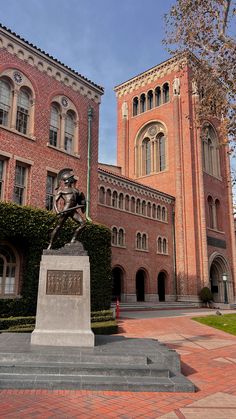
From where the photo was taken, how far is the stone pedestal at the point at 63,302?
26.5 ft

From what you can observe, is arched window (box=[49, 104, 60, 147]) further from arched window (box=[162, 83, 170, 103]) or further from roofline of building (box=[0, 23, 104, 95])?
arched window (box=[162, 83, 170, 103])

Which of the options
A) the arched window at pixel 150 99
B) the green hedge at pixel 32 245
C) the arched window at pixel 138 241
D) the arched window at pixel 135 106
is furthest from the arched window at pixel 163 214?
the green hedge at pixel 32 245

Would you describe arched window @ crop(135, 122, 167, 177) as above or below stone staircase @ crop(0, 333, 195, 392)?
above

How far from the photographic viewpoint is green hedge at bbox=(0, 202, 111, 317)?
15.1 m

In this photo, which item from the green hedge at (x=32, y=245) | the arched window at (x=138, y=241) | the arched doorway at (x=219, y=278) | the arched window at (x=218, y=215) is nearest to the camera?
the green hedge at (x=32, y=245)

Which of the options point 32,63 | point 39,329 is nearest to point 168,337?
point 39,329

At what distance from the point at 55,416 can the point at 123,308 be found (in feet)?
74.0

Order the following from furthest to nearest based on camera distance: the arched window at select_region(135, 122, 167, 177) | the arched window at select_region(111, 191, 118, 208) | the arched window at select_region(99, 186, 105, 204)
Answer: the arched window at select_region(135, 122, 167, 177), the arched window at select_region(111, 191, 118, 208), the arched window at select_region(99, 186, 105, 204)

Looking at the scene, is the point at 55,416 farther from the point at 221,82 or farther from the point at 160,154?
the point at 160,154

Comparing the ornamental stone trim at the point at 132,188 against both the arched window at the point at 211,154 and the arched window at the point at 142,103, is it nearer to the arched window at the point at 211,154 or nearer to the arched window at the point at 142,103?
the arched window at the point at 211,154

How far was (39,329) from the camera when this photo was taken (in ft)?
26.6

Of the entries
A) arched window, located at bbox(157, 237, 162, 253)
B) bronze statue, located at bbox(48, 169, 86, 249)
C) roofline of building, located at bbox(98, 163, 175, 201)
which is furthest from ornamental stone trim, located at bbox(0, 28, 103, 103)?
arched window, located at bbox(157, 237, 162, 253)

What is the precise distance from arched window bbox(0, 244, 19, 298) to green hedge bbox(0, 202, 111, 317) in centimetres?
41

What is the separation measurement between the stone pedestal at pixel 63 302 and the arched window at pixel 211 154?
34.4 m
